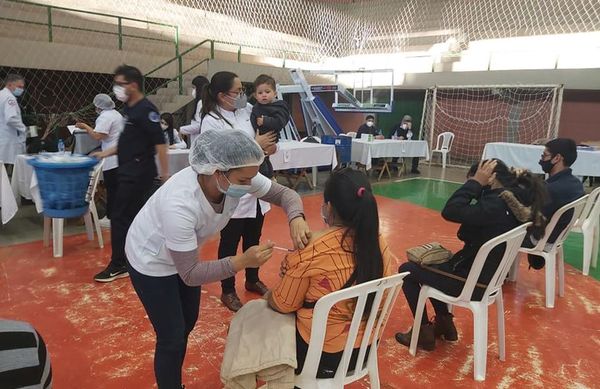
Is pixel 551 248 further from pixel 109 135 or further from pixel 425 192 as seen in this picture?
pixel 425 192

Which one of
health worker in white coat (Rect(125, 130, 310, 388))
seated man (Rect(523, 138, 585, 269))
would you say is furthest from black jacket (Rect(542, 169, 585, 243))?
health worker in white coat (Rect(125, 130, 310, 388))

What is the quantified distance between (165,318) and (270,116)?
4.88 ft

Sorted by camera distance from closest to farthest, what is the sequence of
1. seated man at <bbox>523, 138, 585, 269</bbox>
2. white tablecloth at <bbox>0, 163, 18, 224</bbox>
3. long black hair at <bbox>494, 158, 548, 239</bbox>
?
1. long black hair at <bbox>494, 158, 548, 239</bbox>
2. seated man at <bbox>523, 138, 585, 269</bbox>
3. white tablecloth at <bbox>0, 163, 18, 224</bbox>

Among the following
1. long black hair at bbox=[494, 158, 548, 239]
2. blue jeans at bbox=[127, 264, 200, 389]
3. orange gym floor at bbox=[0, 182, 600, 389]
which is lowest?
orange gym floor at bbox=[0, 182, 600, 389]

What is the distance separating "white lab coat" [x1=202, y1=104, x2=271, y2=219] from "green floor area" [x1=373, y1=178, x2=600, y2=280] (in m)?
3.29

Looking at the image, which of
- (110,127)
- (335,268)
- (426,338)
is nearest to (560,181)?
(426,338)

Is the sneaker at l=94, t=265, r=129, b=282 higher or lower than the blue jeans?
lower

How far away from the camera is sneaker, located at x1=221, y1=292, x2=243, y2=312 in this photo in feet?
8.98

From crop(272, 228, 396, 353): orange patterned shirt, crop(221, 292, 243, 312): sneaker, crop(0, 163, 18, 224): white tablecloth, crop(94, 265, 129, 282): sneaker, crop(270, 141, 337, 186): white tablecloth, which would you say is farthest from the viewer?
crop(270, 141, 337, 186): white tablecloth

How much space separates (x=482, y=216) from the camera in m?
2.17

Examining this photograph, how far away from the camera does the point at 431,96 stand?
10844 mm

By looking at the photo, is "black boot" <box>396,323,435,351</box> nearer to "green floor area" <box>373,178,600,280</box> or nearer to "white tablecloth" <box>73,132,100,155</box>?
"green floor area" <box>373,178,600,280</box>

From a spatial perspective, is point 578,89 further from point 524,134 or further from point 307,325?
point 307,325

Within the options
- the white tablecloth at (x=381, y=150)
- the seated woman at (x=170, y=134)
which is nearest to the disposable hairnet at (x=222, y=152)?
the seated woman at (x=170, y=134)
